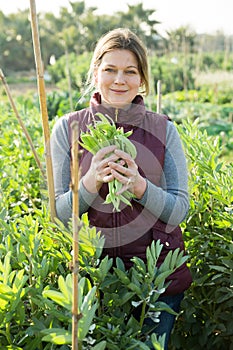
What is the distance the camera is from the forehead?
5.56 ft

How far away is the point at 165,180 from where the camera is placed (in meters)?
1.73

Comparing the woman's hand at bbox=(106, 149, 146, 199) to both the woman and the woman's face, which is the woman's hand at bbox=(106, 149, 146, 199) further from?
the woman's face

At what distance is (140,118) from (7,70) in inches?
1173

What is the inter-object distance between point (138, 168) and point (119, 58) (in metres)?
0.37

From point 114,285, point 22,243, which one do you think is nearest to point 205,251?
point 114,285

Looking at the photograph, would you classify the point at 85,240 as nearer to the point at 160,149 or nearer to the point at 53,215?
the point at 53,215

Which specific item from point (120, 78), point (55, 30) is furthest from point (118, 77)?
point (55, 30)

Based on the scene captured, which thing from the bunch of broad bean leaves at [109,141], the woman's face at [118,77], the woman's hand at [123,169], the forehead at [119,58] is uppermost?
the forehead at [119,58]

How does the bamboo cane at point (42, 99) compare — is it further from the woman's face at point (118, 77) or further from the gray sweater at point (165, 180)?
the woman's face at point (118, 77)

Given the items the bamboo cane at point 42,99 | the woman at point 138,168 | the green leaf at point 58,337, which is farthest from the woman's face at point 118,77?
the green leaf at point 58,337

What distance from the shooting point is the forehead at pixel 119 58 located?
66.7 inches

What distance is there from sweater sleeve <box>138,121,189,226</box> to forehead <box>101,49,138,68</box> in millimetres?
242

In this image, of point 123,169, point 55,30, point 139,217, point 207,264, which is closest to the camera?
point 123,169

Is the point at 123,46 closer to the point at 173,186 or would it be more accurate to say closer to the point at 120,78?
the point at 120,78
